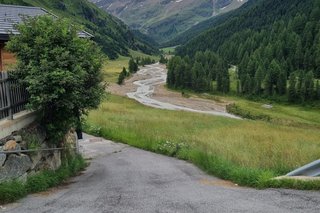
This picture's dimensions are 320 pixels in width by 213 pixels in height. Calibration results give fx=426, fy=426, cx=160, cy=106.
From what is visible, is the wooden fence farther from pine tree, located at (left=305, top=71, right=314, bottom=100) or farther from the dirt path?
pine tree, located at (left=305, top=71, right=314, bottom=100)

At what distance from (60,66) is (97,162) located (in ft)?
25.3

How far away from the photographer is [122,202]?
33.5 ft

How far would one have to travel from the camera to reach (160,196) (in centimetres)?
1079

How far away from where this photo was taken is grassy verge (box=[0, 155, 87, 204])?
35.0ft

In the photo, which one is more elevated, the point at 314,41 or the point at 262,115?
the point at 314,41

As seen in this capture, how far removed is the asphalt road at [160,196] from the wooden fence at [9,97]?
111 inches

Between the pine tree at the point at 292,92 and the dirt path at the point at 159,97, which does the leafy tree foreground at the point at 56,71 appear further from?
the pine tree at the point at 292,92

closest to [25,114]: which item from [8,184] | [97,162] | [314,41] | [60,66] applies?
[60,66]

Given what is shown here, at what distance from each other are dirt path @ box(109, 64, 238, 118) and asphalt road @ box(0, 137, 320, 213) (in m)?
82.0

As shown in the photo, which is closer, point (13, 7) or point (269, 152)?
point (269, 152)

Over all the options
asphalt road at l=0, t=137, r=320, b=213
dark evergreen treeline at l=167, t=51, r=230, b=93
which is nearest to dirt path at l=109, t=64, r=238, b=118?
dark evergreen treeline at l=167, t=51, r=230, b=93

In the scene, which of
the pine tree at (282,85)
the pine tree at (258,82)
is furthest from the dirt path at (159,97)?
the pine tree at (282,85)

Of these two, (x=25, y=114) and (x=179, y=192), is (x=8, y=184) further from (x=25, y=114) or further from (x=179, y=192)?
(x=179, y=192)

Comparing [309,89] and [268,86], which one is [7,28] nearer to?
[309,89]
